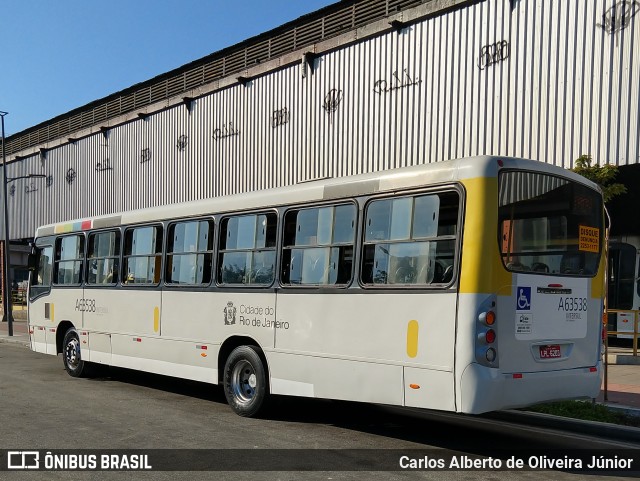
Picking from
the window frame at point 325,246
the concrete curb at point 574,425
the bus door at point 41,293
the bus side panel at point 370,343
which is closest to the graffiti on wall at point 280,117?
the bus door at point 41,293

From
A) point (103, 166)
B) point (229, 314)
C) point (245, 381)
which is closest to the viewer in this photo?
point (245, 381)

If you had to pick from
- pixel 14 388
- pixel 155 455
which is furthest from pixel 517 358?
pixel 14 388

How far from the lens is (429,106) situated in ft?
57.7

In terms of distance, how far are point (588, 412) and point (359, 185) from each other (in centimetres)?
428

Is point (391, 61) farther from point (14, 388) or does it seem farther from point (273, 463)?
point (273, 463)

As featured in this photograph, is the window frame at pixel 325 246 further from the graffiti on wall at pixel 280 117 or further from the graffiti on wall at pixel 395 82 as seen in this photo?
the graffiti on wall at pixel 280 117

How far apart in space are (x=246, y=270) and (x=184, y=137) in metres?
18.3

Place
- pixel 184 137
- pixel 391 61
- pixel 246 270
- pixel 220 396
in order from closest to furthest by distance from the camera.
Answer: pixel 246 270 → pixel 220 396 → pixel 391 61 → pixel 184 137

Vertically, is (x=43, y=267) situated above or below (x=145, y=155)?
below

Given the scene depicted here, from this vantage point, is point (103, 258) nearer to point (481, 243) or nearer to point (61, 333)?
point (61, 333)

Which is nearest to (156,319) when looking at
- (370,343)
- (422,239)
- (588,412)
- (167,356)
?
(167,356)

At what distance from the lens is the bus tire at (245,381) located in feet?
29.4

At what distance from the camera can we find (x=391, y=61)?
61.2ft

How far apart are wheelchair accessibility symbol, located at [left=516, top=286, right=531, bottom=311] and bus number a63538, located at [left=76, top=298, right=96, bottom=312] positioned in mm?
8281
